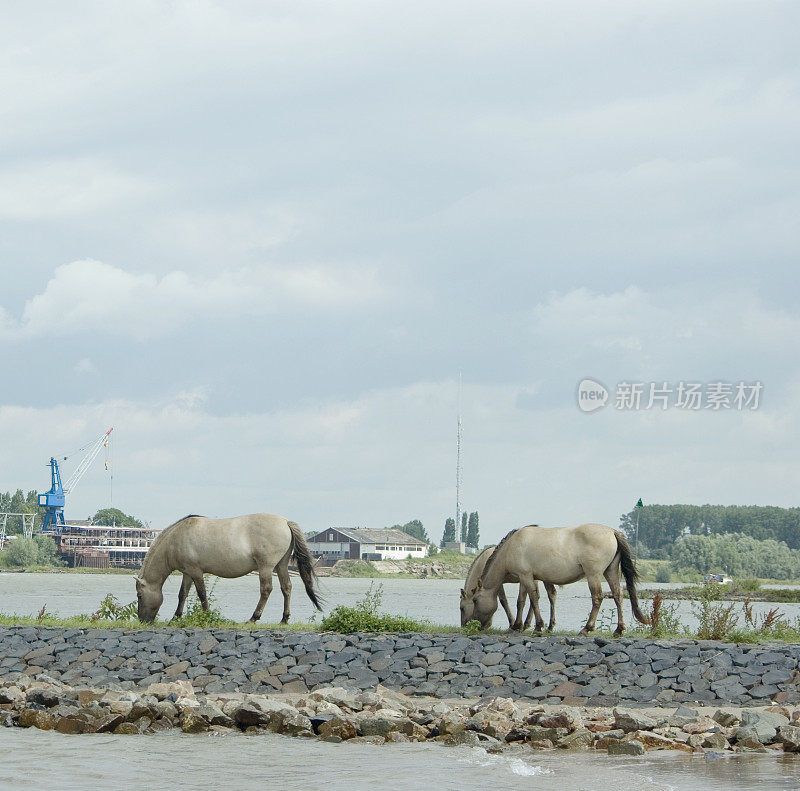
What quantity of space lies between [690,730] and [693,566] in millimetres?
94624

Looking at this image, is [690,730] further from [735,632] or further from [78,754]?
[78,754]

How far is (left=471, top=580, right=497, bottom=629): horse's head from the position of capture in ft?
60.0

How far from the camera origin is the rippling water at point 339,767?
1174 centimetres

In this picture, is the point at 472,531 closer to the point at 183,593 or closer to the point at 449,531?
the point at 449,531

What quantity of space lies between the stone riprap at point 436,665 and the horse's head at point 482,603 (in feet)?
Answer: 3.52

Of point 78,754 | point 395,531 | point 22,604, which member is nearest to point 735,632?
point 78,754

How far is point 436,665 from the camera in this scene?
16422 millimetres

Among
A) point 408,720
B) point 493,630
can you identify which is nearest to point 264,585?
point 493,630

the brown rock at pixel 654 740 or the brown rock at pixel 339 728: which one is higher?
the brown rock at pixel 654 740

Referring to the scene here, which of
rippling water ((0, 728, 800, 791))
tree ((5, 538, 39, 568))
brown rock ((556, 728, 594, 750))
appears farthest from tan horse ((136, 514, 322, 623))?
tree ((5, 538, 39, 568))

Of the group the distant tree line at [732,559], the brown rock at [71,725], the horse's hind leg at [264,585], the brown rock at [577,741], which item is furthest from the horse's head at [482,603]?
the distant tree line at [732,559]

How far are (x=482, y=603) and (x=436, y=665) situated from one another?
7.22 ft

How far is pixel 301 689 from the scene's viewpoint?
53.7ft

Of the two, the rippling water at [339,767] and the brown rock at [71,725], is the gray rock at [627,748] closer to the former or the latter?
the rippling water at [339,767]
